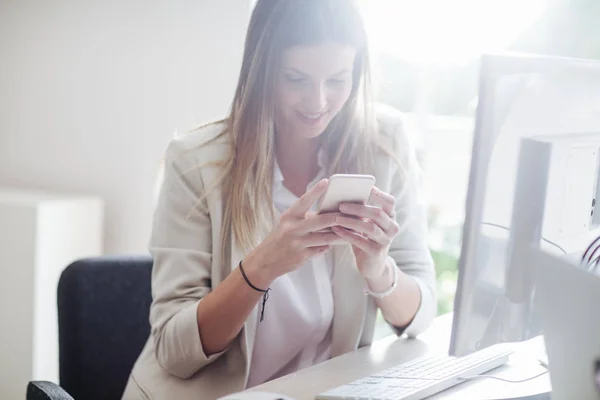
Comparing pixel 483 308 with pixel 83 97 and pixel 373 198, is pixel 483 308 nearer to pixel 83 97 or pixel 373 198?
pixel 373 198

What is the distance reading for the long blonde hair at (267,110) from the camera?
4.07 ft

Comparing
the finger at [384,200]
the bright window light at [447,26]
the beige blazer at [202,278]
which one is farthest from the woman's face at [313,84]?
the bright window light at [447,26]

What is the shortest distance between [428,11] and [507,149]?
1534 mm

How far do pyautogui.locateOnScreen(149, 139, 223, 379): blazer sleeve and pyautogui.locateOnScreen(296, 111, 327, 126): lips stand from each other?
20 centimetres

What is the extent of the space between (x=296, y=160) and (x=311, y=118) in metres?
0.16

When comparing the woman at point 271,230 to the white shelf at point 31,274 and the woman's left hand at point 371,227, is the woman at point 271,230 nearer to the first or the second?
the woman's left hand at point 371,227

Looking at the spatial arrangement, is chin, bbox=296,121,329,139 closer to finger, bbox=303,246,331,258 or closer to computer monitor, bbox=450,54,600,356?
finger, bbox=303,246,331,258

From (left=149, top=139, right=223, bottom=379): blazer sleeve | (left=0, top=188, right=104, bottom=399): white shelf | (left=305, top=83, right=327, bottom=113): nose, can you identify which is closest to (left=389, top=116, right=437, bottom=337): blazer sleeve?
(left=305, top=83, right=327, bottom=113): nose

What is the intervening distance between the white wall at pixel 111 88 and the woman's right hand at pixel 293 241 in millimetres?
1275

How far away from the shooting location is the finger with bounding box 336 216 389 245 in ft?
3.34

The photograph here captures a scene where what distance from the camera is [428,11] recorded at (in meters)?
2.25

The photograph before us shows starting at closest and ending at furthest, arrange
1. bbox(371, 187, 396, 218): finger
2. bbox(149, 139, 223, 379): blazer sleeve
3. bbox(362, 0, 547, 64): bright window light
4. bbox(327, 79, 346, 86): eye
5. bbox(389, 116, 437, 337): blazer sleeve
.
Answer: bbox(371, 187, 396, 218): finger < bbox(149, 139, 223, 379): blazer sleeve < bbox(327, 79, 346, 86): eye < bbox(389, 116, 437, 337): blazer sleeve < bbox(362, 0, 547, 64): bright window light

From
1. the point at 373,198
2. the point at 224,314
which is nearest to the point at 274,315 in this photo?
the point at 224,314

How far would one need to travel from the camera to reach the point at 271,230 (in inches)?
47.8
